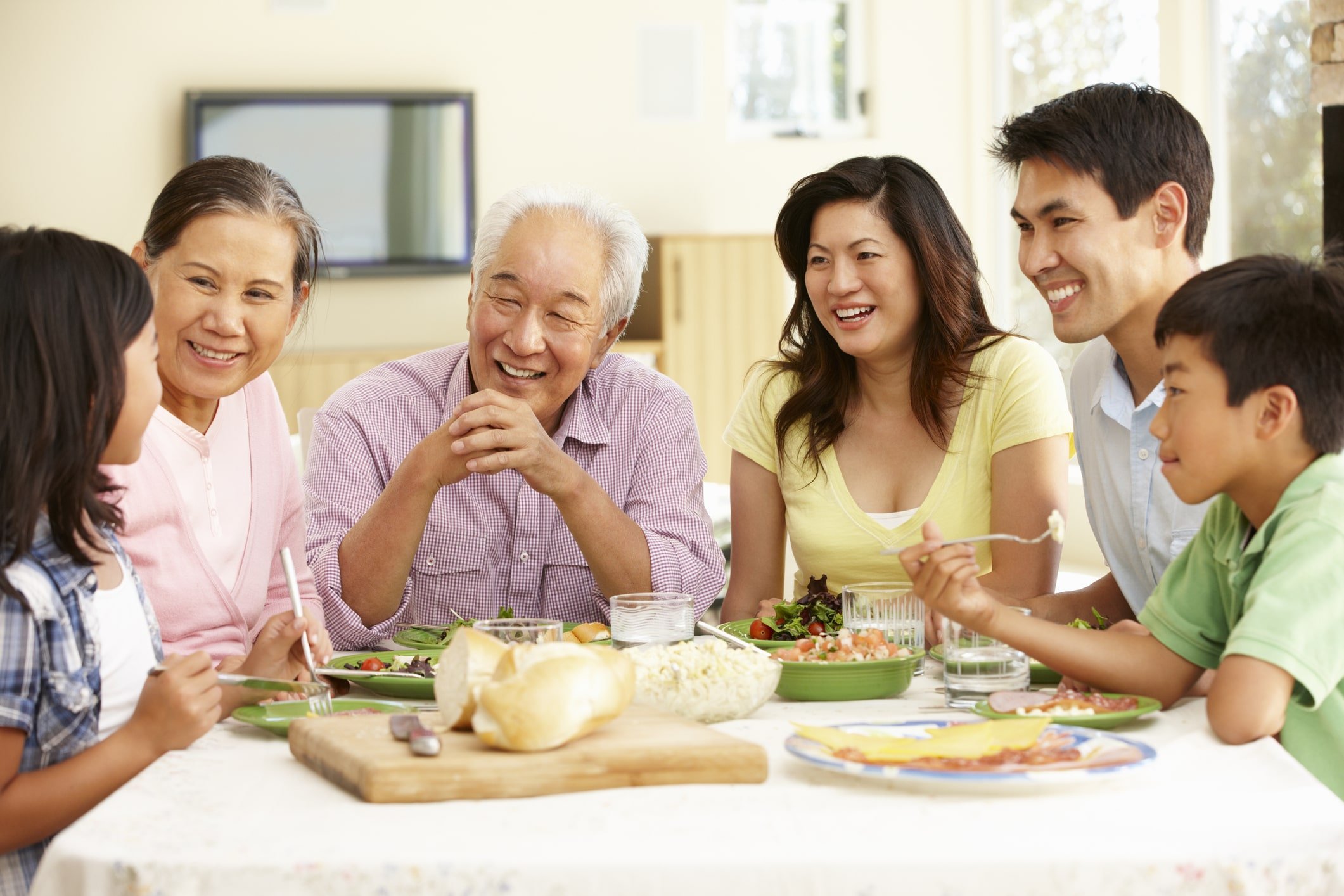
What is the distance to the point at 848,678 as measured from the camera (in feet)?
4.53

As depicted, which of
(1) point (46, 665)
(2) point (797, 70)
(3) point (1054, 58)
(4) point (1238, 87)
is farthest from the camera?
(2) point (797, 70)

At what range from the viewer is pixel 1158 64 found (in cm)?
556

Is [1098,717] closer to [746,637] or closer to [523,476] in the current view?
[746,637]

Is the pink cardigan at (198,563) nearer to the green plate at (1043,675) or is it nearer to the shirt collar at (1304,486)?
the green plate at (1043,675)

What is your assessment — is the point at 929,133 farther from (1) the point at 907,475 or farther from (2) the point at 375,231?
(1) the point at 907,475

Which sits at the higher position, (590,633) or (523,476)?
(523,476)

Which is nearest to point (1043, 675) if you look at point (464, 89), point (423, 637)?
point (423, 637)

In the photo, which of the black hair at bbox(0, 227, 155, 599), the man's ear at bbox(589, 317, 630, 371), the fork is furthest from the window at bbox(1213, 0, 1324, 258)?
the black hair at bbox(0, 227, 155, 599)

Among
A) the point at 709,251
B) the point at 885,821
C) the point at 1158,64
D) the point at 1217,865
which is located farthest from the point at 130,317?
the point at 709,251

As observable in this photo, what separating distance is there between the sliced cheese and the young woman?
97 cm

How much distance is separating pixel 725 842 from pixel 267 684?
51cm

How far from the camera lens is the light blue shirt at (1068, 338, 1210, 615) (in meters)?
2.03

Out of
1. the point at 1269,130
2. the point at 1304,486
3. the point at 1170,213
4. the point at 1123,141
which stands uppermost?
the point at 1269,130

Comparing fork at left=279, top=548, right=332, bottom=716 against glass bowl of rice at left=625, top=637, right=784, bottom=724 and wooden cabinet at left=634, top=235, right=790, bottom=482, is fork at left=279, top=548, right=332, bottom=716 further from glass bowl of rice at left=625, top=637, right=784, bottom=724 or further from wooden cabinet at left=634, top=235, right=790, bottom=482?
wooden cabinet at left=634, top=235, right=790, bottom=482
